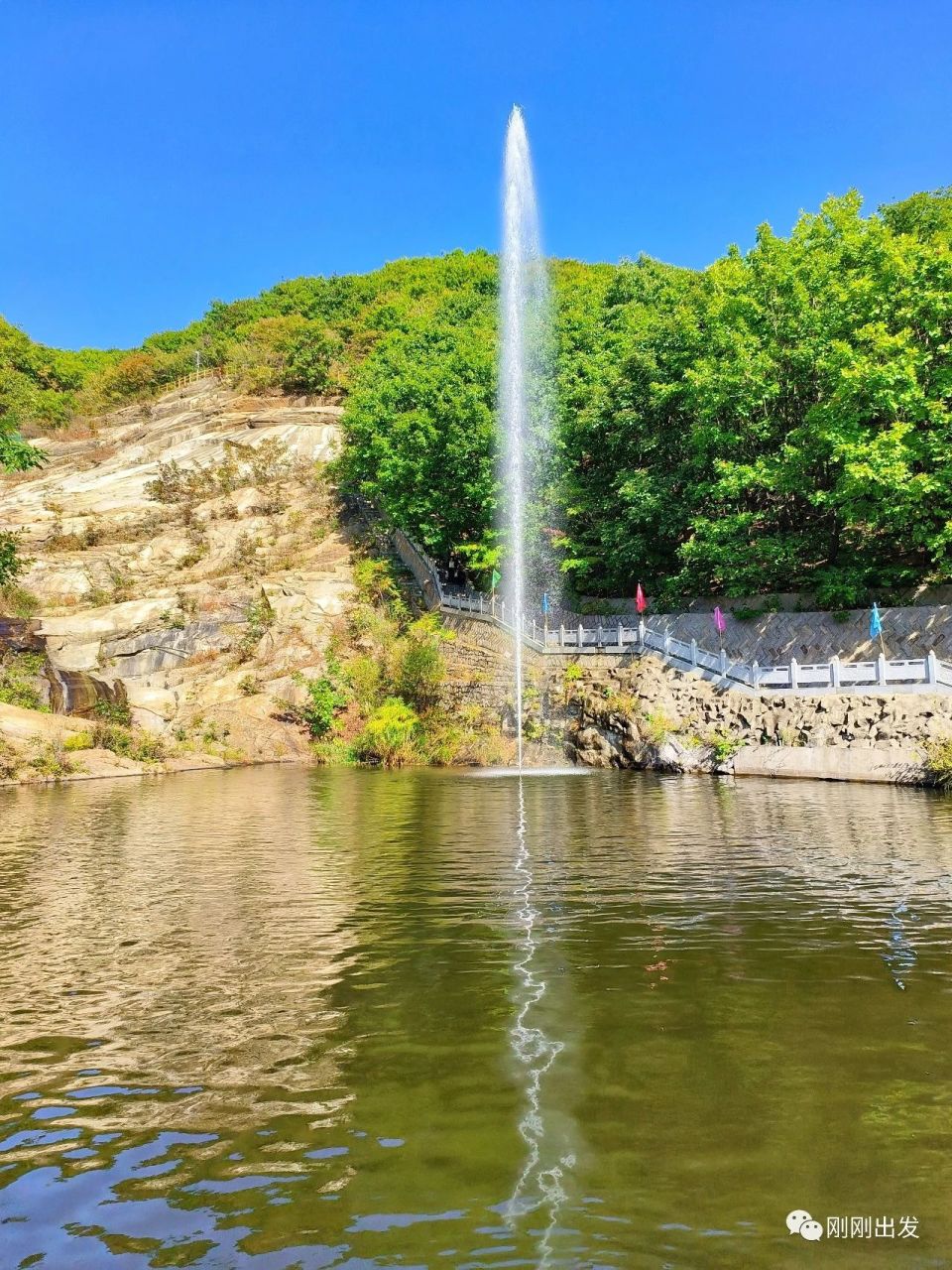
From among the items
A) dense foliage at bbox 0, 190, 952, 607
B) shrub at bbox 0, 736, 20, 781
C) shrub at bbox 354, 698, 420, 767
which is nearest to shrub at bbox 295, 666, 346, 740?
shrub at bbox 354, 698, 420, 767

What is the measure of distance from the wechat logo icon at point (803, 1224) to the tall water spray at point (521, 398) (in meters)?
30.8

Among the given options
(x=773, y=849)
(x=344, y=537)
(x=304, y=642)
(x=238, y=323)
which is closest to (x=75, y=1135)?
(x=773, y=849)

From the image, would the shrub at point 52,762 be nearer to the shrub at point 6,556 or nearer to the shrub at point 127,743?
the shrub at point 127,743

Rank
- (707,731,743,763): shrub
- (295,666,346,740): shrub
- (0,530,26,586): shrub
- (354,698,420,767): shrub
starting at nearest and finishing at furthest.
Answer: (707,731,743,763): shrub, (354,698,420,767): shrub, (0,530,26,586): shrub, (295,666,346,740): shrub

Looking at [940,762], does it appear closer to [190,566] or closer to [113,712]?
[113,712]

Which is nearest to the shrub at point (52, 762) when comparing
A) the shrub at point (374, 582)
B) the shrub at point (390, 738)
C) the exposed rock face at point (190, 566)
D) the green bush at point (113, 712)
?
the green bush at point (113, 712)

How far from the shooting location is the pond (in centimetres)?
433

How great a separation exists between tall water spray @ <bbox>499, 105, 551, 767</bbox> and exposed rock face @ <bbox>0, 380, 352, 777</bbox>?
10375 millimetres

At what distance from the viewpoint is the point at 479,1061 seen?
634cm

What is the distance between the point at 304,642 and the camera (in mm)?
42406

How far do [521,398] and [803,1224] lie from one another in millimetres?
39297

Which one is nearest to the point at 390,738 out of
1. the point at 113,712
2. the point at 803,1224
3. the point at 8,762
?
the point at 113,712

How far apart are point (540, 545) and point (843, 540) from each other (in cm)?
1319

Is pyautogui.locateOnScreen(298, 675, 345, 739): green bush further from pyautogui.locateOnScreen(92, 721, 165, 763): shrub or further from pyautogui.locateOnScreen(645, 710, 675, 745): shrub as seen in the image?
pyautogui.locateOnScreen(645, 710, 675, 745): shrub
